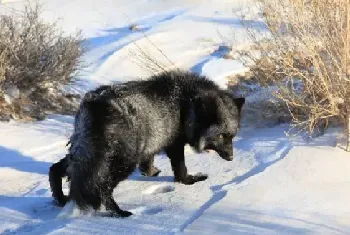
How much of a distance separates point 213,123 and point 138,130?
34.2 inches

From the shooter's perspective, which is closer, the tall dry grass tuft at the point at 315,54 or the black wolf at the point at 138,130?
the black wolf at the point at 138,130

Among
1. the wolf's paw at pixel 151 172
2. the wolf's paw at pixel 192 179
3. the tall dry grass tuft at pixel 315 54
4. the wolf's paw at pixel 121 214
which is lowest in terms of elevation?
the wolf's paw at pixel 121 214

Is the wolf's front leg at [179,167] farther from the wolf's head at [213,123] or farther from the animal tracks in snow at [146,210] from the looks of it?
the animal tracks in snow at [146,210]

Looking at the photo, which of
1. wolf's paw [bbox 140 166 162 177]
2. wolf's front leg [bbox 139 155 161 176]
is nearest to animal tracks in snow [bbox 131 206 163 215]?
wolf's front leg [bbox 139 155 161 176]

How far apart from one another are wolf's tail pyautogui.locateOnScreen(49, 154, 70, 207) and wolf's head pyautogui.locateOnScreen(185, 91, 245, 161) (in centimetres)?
117

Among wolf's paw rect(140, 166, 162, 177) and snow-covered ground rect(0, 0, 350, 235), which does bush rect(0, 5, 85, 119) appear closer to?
snow-covered ground rect(0, 0, 350, 235)

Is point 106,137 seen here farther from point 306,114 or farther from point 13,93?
point 13,93

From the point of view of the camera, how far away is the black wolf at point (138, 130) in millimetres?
4484

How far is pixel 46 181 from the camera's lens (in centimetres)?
546

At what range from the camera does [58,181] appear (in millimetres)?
4914

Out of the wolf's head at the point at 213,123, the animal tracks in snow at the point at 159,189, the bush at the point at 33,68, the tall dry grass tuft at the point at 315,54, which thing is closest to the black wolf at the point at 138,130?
the wolf's head at the point at 213,123

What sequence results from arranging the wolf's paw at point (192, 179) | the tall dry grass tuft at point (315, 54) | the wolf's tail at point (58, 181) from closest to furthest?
the wolf's tail at point (58, 181) < the wolf's paw at point (192, 179) < the tall dry grass tuft at point (315, 54)

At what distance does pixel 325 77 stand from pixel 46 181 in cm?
285

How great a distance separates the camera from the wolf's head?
5.36 m
